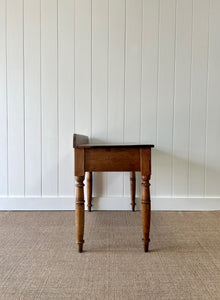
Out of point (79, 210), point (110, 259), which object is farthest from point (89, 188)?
point (110, 259)

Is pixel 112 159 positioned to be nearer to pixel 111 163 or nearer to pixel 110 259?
pixel 111 163

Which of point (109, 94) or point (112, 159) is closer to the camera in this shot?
point (112, 159)

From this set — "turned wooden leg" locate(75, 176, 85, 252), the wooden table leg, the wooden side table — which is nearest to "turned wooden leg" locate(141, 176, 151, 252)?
the wooden side table

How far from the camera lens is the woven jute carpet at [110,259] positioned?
1.00 meters

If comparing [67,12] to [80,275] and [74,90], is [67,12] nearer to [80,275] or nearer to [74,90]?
[74,90]

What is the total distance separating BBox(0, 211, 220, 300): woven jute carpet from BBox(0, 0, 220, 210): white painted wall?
287 millimetres

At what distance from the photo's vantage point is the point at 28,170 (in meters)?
2.08

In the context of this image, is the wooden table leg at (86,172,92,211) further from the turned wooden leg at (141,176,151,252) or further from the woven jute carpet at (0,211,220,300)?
the turned wooden leg at (141,176,151,252)

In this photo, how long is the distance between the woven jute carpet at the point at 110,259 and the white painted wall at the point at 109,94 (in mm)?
287

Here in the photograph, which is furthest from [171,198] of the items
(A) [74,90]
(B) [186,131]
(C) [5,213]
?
(C) [5,213]

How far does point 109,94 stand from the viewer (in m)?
2.04

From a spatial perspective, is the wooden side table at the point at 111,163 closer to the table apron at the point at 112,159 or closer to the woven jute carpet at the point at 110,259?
the table apron at the point at 112,159

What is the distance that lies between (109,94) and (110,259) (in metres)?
1.22

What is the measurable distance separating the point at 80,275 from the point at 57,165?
3.56ft
